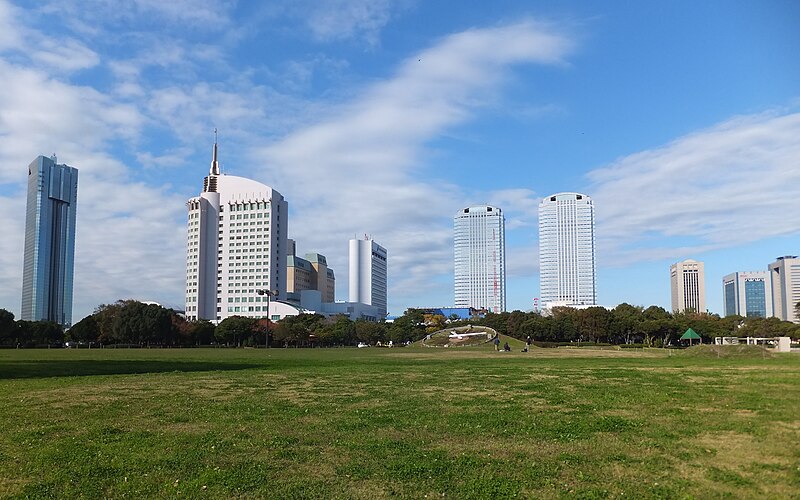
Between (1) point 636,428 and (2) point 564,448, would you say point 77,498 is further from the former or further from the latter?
(1) point 636,428

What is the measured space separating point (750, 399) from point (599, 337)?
119480 millimetres

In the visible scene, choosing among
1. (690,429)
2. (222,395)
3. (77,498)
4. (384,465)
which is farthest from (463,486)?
(222,395)

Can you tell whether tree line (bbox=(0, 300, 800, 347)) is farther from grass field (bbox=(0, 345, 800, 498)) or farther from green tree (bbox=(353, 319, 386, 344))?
grass field (bbox=(0, 345, 800, 498))

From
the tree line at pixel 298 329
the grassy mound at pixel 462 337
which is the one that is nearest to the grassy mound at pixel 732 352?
the tree line at pixel 298 329

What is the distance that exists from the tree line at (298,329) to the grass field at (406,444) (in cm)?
9132

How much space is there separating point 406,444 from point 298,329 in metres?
129

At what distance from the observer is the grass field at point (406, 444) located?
29.4 ft

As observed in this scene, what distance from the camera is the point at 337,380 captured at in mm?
27109

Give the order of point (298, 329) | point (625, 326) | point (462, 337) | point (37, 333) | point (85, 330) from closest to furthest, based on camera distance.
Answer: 1. point (37, 333)
2. point (85, 330)
3. point (625, 326)
4. point (462, 337)
5. point (298, 329)

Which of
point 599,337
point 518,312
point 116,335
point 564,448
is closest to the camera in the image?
point 564,448

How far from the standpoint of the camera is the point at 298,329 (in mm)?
138250

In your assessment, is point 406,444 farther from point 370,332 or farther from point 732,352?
point 370,332

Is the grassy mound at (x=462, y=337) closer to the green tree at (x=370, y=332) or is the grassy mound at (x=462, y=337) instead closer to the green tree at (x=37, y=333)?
the green tree at (x=370, y=332)

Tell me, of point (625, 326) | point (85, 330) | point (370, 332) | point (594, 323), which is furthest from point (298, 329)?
point (625, 326)
